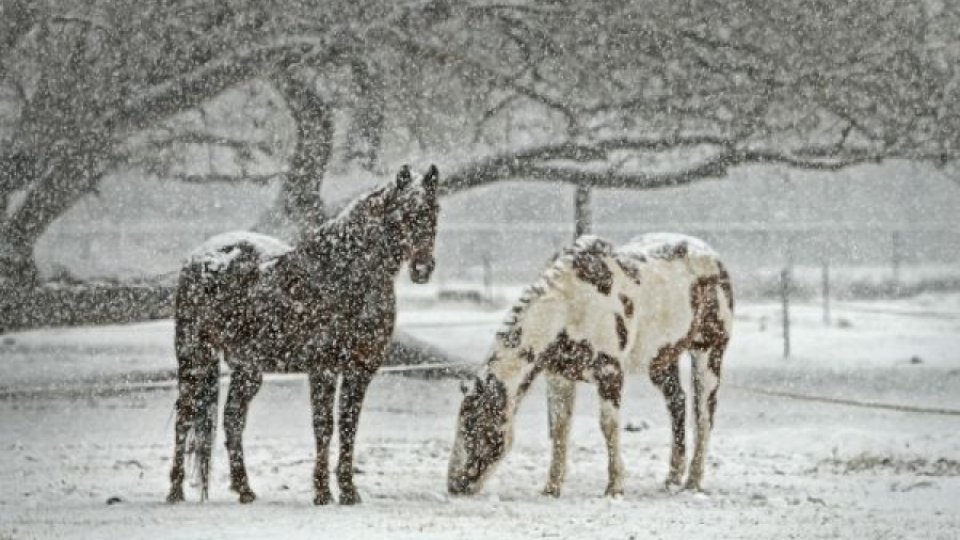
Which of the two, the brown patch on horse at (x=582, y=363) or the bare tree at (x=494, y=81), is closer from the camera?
the brown patch on horse at (x=582, y=363)

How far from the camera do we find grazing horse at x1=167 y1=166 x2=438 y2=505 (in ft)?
27.9

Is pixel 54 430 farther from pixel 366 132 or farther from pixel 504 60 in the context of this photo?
pixel 504 60

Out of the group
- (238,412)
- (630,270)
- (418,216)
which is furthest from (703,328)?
(238,412)

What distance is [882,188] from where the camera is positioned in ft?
123

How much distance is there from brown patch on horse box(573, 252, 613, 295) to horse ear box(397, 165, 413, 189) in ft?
4.69

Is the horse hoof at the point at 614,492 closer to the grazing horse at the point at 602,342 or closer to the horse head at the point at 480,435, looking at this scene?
the grazing horse at the point at 602,342

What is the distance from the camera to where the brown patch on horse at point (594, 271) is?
9.29 metres

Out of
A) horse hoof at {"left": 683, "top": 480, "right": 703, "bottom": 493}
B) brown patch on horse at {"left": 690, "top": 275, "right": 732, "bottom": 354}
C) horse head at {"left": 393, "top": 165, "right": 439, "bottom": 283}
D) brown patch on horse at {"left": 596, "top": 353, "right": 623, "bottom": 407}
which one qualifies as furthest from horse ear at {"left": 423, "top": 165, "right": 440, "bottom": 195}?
horse hoof at {"left": 683, "top": 480, "right": 703, "bottom": 493}

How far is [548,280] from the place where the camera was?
30.2 ft

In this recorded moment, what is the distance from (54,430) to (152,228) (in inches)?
787

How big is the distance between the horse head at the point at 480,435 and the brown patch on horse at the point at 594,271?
0.90m

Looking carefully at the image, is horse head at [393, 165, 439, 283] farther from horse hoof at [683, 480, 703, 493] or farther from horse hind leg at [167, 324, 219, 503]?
horse hoof at [683, 480, 703, 493]

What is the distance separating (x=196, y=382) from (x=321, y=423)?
103 cm

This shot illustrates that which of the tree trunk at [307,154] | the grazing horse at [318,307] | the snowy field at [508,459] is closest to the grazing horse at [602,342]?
the snowy field at [508,459]
